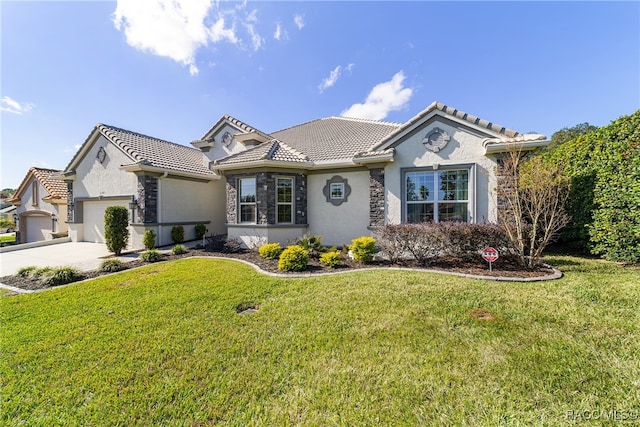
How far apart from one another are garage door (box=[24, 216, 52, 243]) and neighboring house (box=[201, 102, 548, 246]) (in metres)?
17.4

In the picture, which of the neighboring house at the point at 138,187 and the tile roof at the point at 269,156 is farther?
the neighboring house at the point at 138,187

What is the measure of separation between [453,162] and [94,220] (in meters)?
20.2

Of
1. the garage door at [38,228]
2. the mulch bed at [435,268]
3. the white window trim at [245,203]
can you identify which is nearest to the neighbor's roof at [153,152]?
the white window trim at [245,203]

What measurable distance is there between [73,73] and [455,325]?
55.8ft

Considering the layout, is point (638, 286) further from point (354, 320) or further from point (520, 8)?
point (520, 8)

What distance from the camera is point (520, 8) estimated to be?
8812 millimetres

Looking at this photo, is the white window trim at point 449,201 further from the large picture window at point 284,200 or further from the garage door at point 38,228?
the garage door at point 38,228

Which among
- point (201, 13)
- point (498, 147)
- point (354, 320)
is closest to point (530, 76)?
point (498, 147)

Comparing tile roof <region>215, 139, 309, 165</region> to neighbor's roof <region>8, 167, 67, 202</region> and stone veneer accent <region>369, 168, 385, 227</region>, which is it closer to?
stone veneer accent <region>369, 168, 385, 227</region>

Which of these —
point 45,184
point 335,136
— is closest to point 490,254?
point 335,136

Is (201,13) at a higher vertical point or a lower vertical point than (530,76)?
higher

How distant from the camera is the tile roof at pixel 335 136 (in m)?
11.9

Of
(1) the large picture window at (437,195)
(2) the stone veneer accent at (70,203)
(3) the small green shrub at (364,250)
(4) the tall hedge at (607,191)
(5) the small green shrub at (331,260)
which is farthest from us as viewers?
(2) the stone veneer accent at (70,203)

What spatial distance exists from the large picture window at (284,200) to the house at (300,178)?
0.05m
